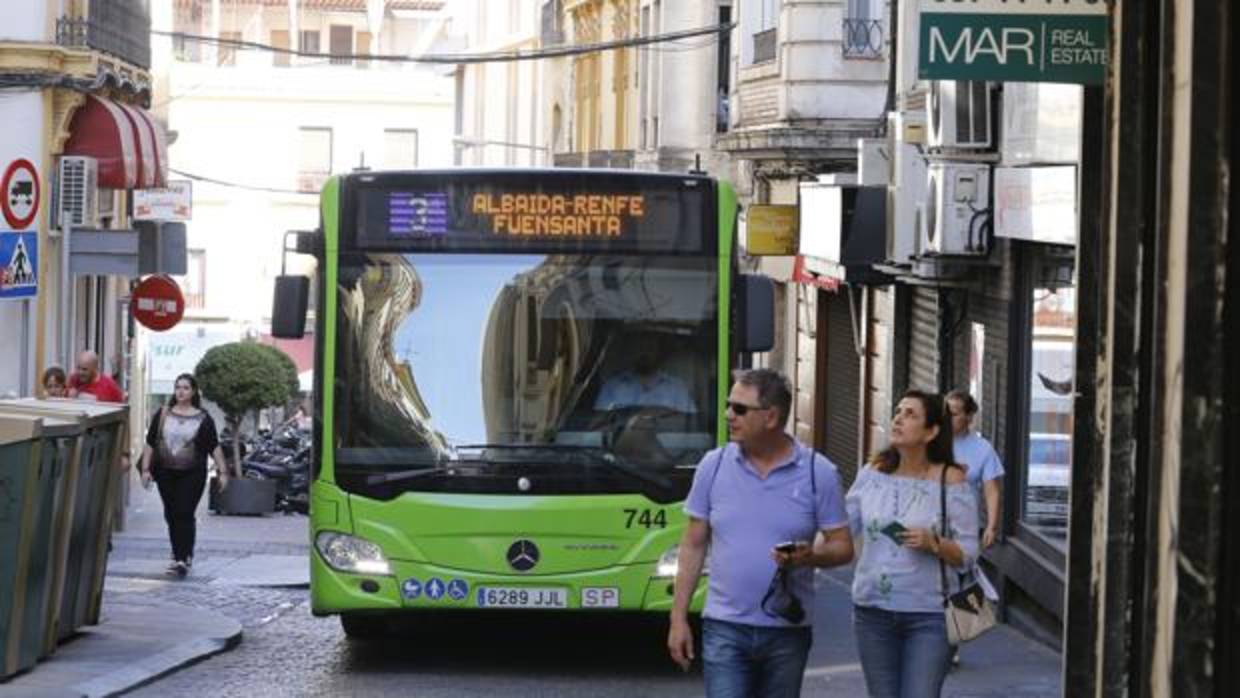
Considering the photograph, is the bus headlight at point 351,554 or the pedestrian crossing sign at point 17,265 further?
the pedestrian crossing sign at point 17,265

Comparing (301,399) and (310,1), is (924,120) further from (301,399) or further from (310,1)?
(310,1)

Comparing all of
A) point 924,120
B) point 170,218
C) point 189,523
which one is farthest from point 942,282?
point 170,218

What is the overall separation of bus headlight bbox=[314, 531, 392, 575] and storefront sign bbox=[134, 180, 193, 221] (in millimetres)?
19819

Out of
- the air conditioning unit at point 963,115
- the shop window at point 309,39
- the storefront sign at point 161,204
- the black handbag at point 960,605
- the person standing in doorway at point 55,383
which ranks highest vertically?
the shop window at point 309,39

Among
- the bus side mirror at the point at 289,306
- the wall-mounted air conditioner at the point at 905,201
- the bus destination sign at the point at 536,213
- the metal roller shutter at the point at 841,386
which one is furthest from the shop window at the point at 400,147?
the bus side mirror at the point at 289,306

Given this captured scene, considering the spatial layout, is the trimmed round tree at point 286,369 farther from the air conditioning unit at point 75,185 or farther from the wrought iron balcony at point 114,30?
the air conditioning unit at point 75,185

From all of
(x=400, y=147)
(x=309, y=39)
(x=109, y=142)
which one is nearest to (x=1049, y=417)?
(x=109, y=142)

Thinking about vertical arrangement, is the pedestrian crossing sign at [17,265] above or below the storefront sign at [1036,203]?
below

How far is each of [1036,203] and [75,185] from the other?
43.9ft

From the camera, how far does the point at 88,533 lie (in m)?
15.4

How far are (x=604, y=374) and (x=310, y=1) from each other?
229 ft

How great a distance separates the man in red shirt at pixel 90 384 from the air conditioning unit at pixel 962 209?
6.76 m

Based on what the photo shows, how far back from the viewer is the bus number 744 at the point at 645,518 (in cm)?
1459

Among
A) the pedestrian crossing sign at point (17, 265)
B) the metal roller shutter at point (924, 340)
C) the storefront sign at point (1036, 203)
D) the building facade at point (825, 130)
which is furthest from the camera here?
the building facade at point (825, 130)
